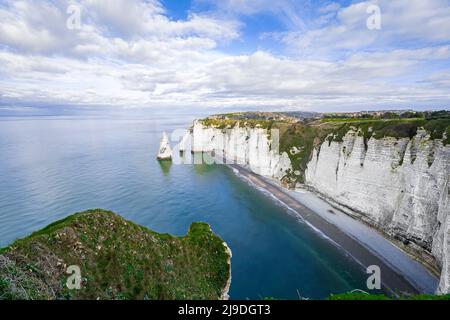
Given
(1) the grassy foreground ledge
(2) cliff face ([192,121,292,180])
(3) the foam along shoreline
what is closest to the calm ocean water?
(3) the foam along shoreline

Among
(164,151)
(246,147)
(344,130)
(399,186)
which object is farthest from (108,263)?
(164,151)

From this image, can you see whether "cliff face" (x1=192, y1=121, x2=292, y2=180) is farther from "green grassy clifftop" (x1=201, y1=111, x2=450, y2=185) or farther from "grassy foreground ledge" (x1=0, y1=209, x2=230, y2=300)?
"grassy foreground ledge" (x1=0, y1=209, x2=230, y2=300)

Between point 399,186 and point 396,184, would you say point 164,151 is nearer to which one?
point 396,184

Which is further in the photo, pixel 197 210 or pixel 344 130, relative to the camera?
pixel 197 210

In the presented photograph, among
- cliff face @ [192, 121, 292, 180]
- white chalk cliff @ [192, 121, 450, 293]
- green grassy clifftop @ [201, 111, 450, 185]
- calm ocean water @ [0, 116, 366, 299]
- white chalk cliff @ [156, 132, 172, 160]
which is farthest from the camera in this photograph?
white chalk cliff @ [156, 132, 172, 160]

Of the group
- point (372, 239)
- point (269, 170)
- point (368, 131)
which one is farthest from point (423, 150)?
point (269, 170)
